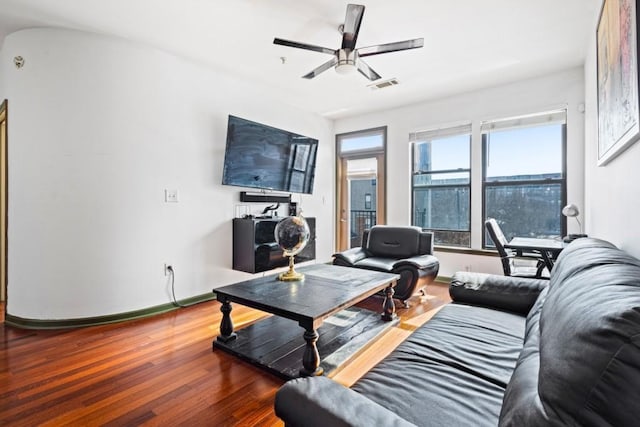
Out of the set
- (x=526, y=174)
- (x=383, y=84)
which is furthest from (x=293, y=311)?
(x=526, y=174)

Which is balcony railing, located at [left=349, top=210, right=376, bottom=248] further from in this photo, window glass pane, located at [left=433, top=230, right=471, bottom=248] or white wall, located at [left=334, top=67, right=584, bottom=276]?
window glass pane, located at [left=433, top=230, right=471, bottom=248]

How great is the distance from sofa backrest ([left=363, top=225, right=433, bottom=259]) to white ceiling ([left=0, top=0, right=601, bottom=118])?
6.32 ft

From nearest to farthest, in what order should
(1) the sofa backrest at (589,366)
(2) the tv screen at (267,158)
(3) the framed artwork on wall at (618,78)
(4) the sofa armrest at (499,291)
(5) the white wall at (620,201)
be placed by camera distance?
(1) the sofa backrest at (589,366)
(3) the framed artwork on wall at (618,78)
(5) the white wall at (620,201)
(4) the sofa armrest at (499,291)
(2) the tv screen at (267,158)

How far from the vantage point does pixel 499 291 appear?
2012 millimetres

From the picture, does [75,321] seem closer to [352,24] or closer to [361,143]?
[352,24]

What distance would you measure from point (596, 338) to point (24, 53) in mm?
4183

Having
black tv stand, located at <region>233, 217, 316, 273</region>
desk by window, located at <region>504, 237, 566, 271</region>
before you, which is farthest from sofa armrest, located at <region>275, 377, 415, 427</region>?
black tv stand, located at <region>233, 217, 316, 273</region>

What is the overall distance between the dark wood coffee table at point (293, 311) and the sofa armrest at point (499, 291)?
0.62m

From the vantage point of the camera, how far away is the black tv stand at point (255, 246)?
3.73 meters

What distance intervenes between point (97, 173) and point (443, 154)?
14.1 feet

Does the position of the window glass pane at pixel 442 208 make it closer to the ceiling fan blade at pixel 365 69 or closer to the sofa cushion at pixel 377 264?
the sofa cushion at pixel 377 264

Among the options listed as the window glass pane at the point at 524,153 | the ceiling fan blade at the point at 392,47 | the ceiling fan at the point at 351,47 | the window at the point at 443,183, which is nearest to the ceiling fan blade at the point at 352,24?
the ceiling fan at the point at 351,47

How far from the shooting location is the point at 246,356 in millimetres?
2213

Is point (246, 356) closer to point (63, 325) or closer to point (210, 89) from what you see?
point (63, 325)
